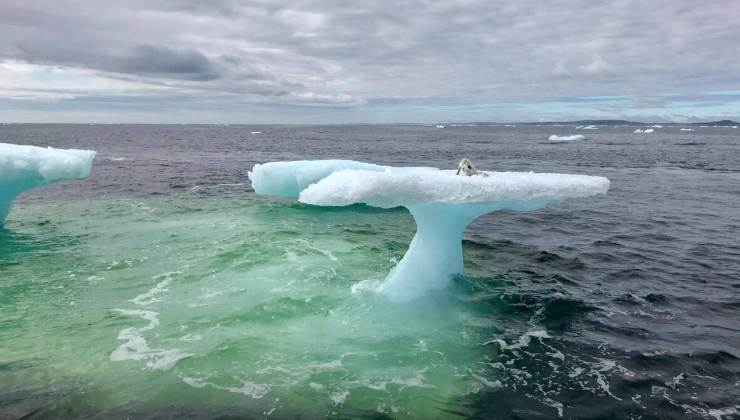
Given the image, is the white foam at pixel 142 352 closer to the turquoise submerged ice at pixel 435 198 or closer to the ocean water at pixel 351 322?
the ocean water at pixel 351 322

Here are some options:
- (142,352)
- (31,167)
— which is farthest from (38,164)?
(142,352)

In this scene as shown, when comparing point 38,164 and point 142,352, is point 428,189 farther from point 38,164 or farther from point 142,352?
point 38,164

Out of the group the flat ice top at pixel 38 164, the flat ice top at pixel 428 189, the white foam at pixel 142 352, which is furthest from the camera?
the flat ice top at pixel 38 164

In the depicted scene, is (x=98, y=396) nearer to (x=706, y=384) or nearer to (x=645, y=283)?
(x=706, y=384)

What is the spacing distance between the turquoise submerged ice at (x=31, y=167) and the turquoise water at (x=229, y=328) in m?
1.62

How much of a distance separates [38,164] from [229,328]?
12084mm

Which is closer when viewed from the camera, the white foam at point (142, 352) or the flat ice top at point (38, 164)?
the white foam at point (142, 352)

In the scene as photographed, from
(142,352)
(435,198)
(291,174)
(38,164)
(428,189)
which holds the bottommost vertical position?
(142,352)

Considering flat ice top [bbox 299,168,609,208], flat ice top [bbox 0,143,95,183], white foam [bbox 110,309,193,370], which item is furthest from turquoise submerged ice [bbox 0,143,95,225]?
flat ice top [bbox 299,168,609,208]

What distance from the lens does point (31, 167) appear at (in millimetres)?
17531

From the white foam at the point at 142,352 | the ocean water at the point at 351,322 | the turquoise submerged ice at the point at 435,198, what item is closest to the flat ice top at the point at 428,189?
the turquoise submerged ice at the point at 435,198

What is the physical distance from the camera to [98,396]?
7.75 metres

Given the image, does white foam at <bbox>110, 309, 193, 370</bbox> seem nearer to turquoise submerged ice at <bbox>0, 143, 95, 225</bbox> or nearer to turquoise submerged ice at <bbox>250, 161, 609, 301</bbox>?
turquoise submerged ice at <bbox>250, 161, 609, 301</bbox>

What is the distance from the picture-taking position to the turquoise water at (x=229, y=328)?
793cm
